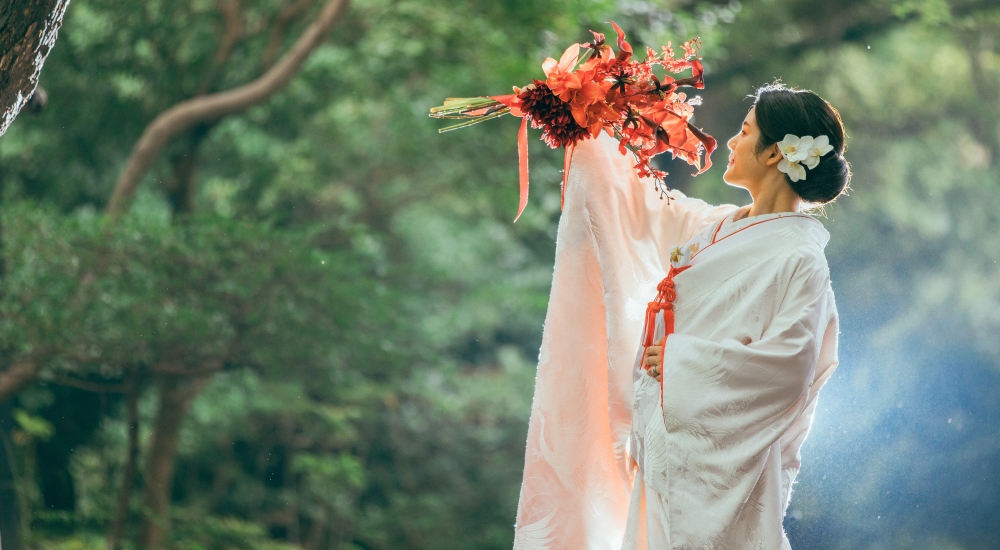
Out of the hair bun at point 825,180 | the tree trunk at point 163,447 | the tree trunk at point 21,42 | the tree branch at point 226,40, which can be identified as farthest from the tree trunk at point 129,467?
the hair bun at point 825,180

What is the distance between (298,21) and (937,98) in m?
3.12

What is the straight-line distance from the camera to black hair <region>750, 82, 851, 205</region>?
1539 mm

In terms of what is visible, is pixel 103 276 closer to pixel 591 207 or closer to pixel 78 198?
pixel 78 198

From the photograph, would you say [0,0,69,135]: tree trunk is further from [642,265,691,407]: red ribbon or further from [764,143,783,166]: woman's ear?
[764,143,783,166]: woman's ear

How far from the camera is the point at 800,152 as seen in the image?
153 centimetres

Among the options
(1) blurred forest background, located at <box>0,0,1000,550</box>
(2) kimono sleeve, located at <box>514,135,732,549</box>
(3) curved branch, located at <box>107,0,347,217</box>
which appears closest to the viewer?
(2) kimono sleeve, located at <box>514,135,732,549</box>

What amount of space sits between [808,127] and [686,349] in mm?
478

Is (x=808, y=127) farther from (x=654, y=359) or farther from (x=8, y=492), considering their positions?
(x=8, y=492)

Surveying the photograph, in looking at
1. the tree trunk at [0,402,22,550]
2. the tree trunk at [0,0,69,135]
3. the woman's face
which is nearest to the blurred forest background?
the tree trunk at [0,402,22,550]

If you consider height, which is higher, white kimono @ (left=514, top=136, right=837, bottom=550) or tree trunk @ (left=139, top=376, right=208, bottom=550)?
white kimono @ (left=514, top=136, right=837, bottom=550)

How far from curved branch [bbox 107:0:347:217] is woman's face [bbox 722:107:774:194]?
268cm

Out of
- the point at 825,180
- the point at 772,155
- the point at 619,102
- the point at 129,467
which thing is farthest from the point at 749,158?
the point at 129,467

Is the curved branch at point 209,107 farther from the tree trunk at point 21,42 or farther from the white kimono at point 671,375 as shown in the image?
the white kimono at point 671,375

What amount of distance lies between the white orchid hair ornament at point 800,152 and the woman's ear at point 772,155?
19 mm
